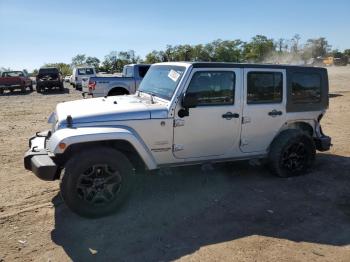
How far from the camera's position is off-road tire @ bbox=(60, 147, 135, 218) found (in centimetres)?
437

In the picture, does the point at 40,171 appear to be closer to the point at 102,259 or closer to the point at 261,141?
the point at 102,259

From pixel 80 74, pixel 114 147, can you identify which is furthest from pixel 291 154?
pixel 80 74

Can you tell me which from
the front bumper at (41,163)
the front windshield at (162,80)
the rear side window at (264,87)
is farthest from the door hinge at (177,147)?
the front bumper at (41,163)

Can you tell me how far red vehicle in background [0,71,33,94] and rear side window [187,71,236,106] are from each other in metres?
24.9

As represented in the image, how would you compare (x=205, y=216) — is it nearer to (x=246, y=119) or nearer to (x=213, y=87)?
(x=246, y=119)

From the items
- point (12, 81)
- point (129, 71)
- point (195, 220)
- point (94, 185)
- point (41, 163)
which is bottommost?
point (195, 220)

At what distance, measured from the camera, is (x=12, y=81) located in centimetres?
2711

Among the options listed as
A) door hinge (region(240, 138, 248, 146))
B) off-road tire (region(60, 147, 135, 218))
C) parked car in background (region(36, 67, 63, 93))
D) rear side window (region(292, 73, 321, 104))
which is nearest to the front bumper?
off-road tire (region(60, 147, 135, 218))

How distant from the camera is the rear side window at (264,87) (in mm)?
5633

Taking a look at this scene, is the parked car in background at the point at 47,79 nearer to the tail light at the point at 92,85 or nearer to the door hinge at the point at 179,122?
the tail light at the point at 92,85

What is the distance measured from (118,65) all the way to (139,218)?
64.3m

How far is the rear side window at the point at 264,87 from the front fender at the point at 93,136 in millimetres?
1865

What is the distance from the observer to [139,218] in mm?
4613

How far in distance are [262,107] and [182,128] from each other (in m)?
1.41
